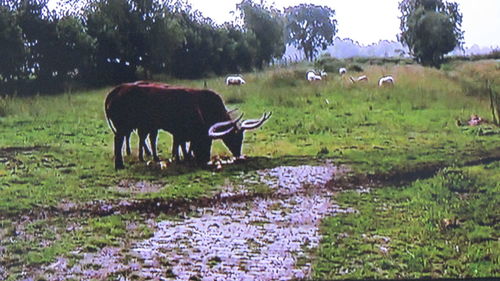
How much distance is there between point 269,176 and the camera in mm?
2547

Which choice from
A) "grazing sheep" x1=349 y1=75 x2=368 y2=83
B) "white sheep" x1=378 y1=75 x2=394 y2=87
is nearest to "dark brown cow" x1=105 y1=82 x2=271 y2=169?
"grazing sheep" x1=349 y1=75 x2=368 y2=83

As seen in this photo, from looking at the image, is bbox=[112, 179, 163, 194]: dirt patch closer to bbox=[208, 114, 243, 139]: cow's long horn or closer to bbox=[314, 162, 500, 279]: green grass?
bbox=[208, 114, 243, 139]: cow's long horn

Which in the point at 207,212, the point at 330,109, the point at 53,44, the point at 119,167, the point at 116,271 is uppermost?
the point at 53,44

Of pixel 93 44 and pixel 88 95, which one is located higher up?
pixel 93 44

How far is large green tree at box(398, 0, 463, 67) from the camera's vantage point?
2.66 m

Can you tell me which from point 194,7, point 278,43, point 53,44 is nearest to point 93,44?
point 53,44

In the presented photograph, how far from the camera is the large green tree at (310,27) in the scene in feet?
8.57

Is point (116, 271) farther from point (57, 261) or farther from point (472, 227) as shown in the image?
point (472, 227)

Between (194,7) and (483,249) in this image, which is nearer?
(483,249)

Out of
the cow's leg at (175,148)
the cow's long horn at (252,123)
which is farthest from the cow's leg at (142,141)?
the cow's long horn at (252,123)

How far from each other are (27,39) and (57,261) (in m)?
0.84

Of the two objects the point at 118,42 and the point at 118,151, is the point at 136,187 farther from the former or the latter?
the point at 118,42

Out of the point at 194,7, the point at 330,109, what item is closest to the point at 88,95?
the point at 194,7

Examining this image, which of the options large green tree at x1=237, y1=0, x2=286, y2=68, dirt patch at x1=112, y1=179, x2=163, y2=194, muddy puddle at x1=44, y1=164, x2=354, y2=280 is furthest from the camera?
large green tree at x1=237, y1=0, x2=286, y2=68
